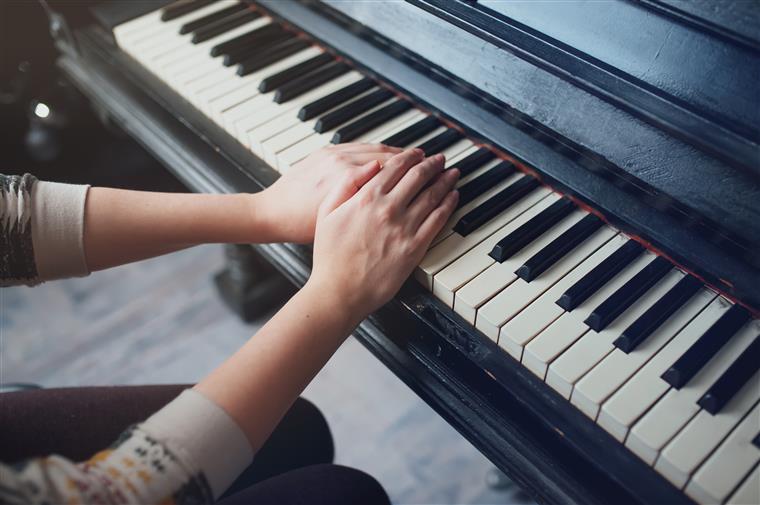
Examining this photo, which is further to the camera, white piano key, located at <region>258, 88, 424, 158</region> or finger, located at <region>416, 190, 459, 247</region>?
white piano key, located at <region>258, 88, 424, 158</region>

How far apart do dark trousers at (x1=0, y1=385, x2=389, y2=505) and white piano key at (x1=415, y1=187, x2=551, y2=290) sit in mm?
308

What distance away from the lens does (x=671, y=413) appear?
771 millimetres

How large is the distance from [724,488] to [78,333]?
1766mm

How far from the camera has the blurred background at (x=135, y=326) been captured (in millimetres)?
1628

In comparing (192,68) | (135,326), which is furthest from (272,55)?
(135,326)

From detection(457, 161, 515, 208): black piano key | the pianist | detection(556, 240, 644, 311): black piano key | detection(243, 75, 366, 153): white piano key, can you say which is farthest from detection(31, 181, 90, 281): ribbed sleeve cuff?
detection(556, 240, 644, 311): black piano key

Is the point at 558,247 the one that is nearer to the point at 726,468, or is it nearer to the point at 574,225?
the point at 574,225

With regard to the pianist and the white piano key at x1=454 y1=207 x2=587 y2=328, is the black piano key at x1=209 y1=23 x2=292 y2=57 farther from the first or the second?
the white piano key at x1=454 y1=207 x2=587 y2=328

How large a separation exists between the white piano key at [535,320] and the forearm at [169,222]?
1.25ft

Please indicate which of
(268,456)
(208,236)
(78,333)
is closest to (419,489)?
(268,456)

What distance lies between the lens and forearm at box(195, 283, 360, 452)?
786mm

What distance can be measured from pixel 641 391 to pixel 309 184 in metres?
0.56

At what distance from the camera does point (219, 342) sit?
75.4 inches

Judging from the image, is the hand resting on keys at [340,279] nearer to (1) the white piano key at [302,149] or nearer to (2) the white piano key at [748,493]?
(1) the white piano key at [302,149]
